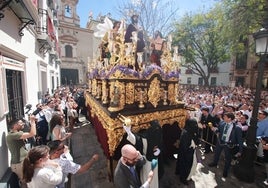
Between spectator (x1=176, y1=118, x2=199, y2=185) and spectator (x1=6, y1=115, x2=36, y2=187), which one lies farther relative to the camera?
spectator (x1=176, y1=118, x2=199, y2=185)

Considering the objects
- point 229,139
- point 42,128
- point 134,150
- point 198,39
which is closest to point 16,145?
point 42,128

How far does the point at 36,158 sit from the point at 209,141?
5.40 meters

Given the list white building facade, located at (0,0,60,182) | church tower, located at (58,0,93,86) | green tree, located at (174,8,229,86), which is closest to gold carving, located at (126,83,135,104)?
white building facade, located at (0,0,60,182)

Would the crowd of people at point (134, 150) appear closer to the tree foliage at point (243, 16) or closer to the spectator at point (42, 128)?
the spectator at point (42, 128)

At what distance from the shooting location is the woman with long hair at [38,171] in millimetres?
1844

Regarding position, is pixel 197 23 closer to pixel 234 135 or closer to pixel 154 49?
pixel 154 49

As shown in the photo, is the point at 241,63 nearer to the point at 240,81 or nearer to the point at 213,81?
the point at 240,81

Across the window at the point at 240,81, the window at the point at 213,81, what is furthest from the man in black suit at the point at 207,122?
the window at the point at 213,81

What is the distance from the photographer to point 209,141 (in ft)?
17.6

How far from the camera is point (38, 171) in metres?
1.87

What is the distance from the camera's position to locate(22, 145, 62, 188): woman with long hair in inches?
72.6

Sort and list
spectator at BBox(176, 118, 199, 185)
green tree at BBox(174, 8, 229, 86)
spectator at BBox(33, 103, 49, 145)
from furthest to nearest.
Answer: green tree at BBox(174, 8, 229, 86) → spectator at BBox(33, 103, 49, 145) → spectator at BBox(176, 118, 199, 185)

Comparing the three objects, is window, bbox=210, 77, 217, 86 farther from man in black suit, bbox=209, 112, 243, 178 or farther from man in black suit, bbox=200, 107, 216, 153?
man in black suit, bbox=209, 112, 243, 178

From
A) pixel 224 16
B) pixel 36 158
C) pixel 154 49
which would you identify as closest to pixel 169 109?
pixel 154 49
